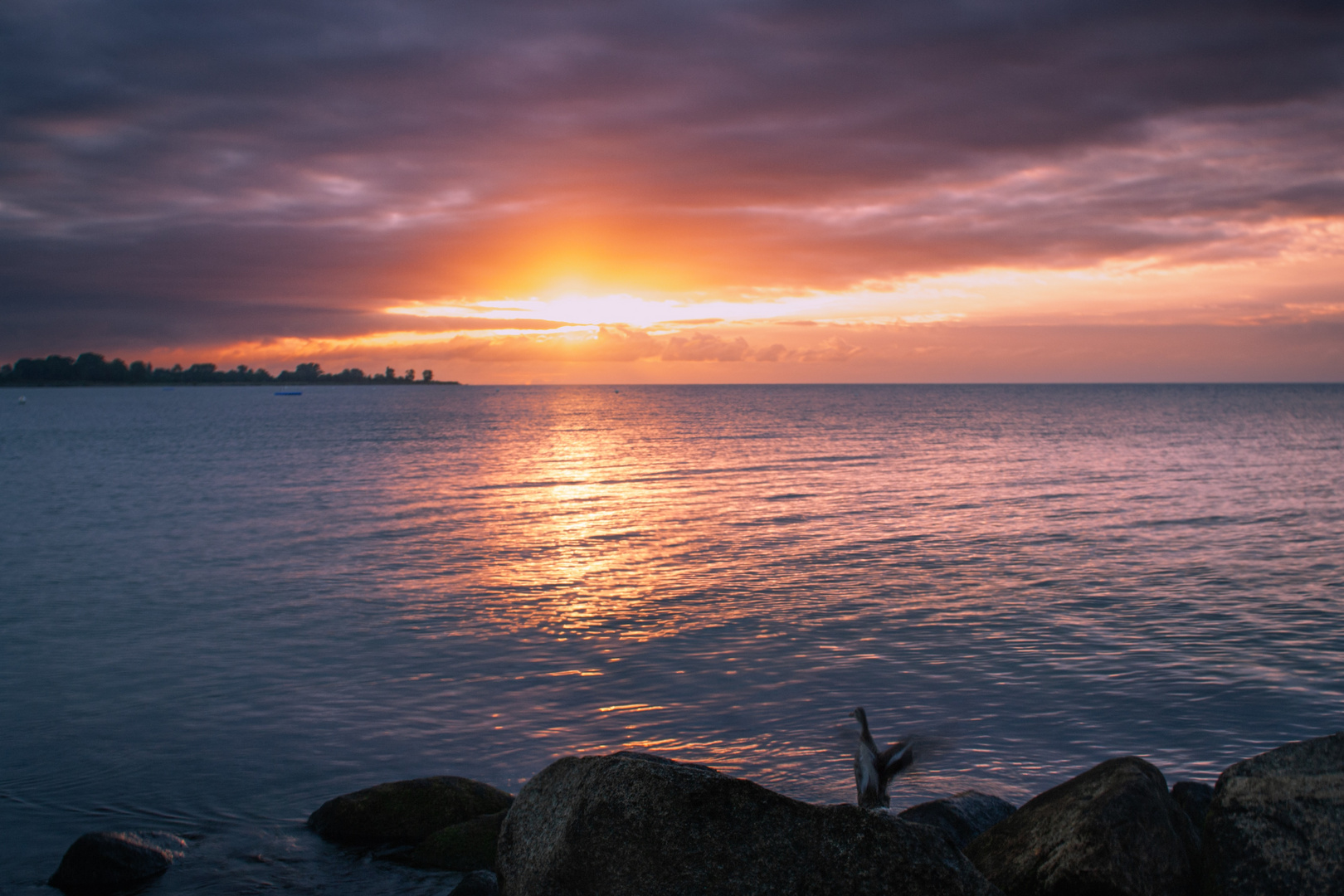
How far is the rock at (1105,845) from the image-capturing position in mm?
6355

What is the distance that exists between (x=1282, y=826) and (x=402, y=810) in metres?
8.05

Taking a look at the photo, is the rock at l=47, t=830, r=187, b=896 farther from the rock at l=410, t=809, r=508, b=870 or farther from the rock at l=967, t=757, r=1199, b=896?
the rock at l=967, t=757, r=1199, b=896

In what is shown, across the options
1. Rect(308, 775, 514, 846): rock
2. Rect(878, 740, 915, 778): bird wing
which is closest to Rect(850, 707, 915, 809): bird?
Rect(878, 740, 915, 778): bird wing

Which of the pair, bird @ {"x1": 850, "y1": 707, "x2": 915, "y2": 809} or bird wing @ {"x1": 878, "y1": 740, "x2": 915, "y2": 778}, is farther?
bird wing @ {"x1": 878, "y1": 740, "x2": 915, "y2": 778}

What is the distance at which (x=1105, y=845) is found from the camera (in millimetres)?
6371

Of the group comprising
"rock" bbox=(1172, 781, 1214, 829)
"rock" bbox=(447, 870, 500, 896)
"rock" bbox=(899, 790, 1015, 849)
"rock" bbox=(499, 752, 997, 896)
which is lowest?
"rock" bbox=(447, 870, 500, 896)

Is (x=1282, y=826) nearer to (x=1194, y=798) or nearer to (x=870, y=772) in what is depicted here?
(x=1194, y=798)

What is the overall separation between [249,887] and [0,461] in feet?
250

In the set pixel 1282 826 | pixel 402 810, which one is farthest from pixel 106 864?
pixel 1282 826

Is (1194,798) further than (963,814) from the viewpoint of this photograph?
No

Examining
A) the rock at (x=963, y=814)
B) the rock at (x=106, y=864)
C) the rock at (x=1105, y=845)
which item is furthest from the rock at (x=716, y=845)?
the rock at (x=106, y=864)

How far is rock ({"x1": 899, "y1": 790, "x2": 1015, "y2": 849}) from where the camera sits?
8648mm

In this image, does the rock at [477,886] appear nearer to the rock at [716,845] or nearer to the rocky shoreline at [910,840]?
the rocky shoreline at [910,840]

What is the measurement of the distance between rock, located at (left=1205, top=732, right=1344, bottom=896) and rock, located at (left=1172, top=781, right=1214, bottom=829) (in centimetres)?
190
